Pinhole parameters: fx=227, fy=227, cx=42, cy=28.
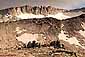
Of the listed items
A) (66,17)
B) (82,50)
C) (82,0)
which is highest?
(82,0)

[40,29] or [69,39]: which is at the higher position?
[40,29]

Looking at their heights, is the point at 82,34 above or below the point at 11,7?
below

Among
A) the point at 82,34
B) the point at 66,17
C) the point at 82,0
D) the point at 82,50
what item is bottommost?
the point at 82,50

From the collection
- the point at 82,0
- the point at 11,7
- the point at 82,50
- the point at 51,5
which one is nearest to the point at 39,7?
the point at 51,5

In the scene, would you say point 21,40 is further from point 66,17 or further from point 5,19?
point 66,17

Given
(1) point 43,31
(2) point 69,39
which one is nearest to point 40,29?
(1) point 43,31

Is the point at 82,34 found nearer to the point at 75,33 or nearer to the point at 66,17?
the point at 75,33

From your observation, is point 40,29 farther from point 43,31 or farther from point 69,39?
point 69,39

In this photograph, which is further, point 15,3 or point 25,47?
point 15,3

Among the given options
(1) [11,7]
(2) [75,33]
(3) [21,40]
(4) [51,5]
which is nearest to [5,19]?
(1) [11,7]
